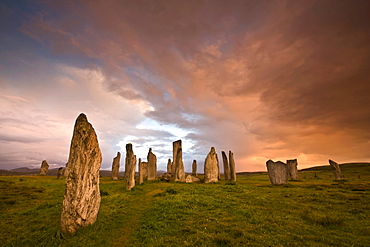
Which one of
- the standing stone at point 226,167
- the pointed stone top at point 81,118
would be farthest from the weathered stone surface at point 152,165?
the pointed stone top at point 81,118

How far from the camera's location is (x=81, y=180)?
42.4ft

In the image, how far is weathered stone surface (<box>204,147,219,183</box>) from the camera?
3888cm

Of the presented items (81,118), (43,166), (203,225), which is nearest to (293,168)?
(203,225)

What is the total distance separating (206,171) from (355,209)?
26.1 metres

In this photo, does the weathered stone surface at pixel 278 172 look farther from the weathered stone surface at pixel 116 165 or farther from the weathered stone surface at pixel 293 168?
the weathered stone surface at pixel 116 165

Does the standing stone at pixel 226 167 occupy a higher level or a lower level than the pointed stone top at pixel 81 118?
lower

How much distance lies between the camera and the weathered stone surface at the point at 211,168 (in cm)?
3888

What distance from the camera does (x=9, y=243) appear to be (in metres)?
10.7

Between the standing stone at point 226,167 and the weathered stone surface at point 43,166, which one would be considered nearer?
the standing stone at point 226,167

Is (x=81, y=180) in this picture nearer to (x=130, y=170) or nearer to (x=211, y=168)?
(x=130, y=170)

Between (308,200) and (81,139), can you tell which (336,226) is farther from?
(81,139)

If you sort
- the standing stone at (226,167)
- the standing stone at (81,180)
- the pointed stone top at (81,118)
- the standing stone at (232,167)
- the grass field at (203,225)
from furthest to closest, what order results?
the standing stone at (226,167) → the standing stone at (232,167) → the pointed stone top at (81,118) → the standing stone at (81,180) → the grass field at (203,225)

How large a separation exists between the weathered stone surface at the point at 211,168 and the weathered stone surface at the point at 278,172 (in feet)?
35.8

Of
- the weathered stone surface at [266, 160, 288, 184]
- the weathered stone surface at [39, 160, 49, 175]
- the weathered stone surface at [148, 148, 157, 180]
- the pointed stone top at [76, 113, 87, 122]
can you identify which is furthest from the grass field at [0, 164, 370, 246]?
the weathered stone surface at [39, 160, 49, 175]
